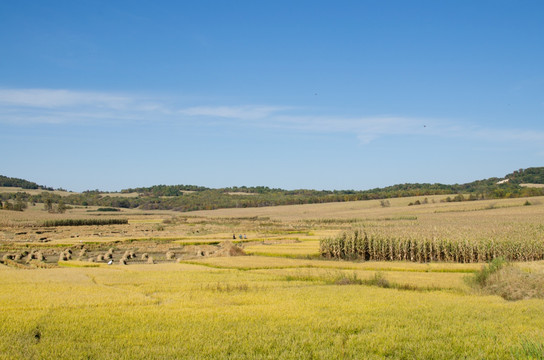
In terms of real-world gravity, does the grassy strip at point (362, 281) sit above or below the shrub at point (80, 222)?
below

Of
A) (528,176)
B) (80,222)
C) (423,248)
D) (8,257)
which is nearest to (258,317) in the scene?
(423,248)

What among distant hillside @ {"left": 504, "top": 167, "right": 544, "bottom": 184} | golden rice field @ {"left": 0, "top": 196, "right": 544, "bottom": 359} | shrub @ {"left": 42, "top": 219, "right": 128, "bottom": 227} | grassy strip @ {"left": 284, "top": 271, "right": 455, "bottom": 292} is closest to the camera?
golden rice field @ {"left": 0, "top": 196, "right": 544, "bottom": 359}

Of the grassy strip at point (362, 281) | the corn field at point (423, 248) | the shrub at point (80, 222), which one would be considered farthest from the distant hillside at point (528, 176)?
the grassy strip at point (362, 281)

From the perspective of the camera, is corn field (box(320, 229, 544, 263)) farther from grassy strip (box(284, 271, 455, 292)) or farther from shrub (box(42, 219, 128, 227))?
shrub (box(42, 219, 128, 227))

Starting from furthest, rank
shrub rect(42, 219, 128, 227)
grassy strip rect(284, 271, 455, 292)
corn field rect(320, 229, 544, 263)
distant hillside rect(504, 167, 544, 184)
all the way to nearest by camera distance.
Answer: distant hillside rect(504, 167, 544, 184) < shrub rect(42, 219, 128, 227) < corn field rect(320, 229, 544, 263) < grassy strip rect(284, 271, 455, 292)

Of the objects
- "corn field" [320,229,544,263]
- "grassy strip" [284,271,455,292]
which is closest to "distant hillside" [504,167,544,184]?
"corn field" [320,229,544,263]

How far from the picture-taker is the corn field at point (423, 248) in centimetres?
3180

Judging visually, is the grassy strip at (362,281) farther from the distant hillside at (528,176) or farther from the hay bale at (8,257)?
the distant hillside at (528,176)

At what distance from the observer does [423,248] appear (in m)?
34.8

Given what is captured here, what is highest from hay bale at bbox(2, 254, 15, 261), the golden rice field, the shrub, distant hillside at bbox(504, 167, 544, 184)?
distant hillside at bbox(504, 167, 544, 184)

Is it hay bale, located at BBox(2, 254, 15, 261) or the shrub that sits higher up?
the shrub

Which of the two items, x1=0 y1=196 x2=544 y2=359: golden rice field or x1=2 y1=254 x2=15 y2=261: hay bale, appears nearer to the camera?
x1=0 y1=196 x2=544 y2=359: golden rice field

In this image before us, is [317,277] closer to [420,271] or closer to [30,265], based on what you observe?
[420,271]

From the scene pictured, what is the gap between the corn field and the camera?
1252 inches
